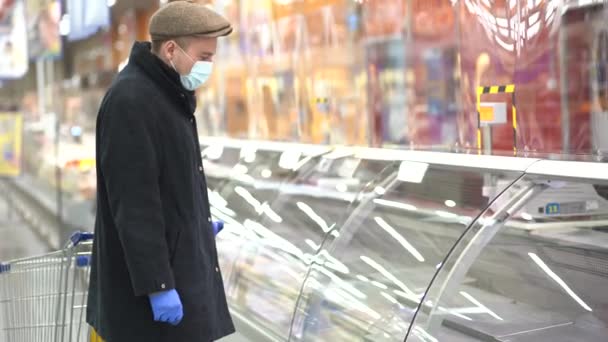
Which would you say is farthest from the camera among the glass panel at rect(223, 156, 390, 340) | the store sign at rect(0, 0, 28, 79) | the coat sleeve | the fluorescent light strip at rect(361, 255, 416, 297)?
the store sign at rect(0, 0, 28, 79)

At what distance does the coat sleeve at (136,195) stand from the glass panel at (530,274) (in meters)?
1.08

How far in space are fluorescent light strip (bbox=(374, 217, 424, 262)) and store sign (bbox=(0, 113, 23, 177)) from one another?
5281mm

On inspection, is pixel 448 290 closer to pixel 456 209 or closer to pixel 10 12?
pixel 456 209

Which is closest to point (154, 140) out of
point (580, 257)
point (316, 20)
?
point (580, 257)

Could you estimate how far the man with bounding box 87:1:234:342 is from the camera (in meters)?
2.31

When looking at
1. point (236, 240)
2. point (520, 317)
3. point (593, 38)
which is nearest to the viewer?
point (520, 317)

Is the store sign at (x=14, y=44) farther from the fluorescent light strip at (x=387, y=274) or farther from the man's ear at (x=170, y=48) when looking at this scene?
the man's ear at (x=170, y=48)

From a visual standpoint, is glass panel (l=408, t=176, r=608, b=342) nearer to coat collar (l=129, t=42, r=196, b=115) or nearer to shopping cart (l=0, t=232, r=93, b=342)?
coat collar (l=129, t=42, r=196, b=115)

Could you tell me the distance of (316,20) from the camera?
344 inches

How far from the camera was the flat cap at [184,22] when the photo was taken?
2463 mm

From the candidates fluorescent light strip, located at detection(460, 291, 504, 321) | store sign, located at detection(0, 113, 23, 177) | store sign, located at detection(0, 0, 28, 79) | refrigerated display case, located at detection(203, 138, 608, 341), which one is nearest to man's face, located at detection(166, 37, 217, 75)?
refrigerated display case, located at detection(203, 138, 608, 341)

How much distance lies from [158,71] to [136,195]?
435 mm

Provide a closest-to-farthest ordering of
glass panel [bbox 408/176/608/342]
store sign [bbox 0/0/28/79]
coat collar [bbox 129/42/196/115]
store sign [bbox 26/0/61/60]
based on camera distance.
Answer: coat collar [bbox 129/42/196/115] → glass panel [bbox 408/176/608/342] → store sign [bbox 26/0/61/60] → store sign [bbox 0/0/28/79]

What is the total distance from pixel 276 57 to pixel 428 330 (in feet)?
22.5
